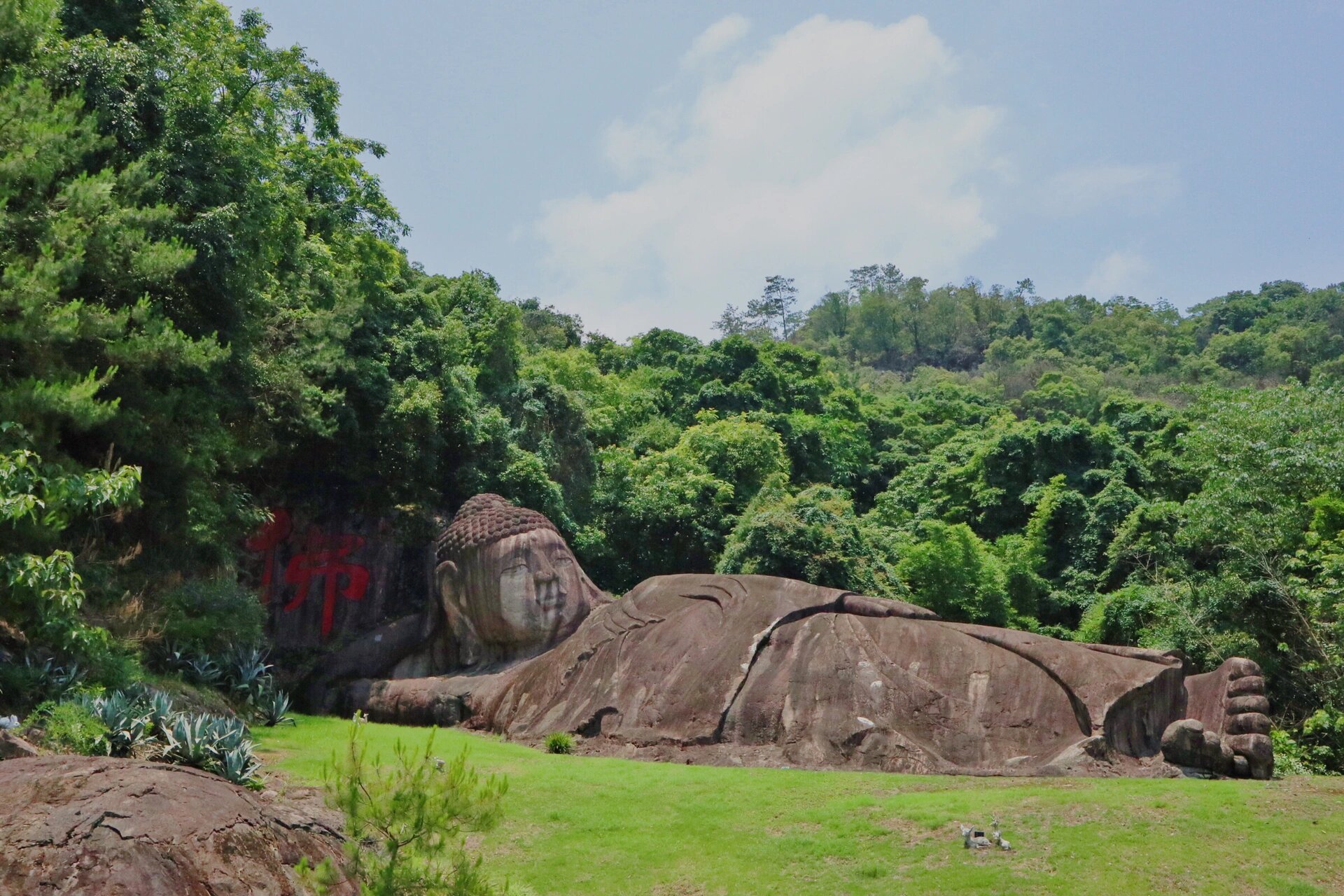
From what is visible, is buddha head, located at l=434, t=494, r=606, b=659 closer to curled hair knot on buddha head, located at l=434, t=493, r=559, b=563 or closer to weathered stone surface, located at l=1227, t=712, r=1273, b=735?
curled hair knot on buddha head, located at l=434, t=493, r=559, b=563

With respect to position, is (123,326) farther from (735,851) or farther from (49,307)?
(735,851)

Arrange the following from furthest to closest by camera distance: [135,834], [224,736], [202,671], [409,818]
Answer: [202,671]
[224,736]
[135,834]
[409,818]

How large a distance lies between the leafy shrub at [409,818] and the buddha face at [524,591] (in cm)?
1137

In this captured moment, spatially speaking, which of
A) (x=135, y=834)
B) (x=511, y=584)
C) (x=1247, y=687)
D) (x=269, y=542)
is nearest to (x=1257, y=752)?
(x=1247, y=687)

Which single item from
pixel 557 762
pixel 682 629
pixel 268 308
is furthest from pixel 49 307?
pixel 682 629

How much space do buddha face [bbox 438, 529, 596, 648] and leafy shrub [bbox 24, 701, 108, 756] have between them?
764cm

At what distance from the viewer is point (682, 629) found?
599 inches

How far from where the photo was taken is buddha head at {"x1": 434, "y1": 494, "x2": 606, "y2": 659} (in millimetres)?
17516

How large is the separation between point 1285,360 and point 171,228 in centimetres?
4904

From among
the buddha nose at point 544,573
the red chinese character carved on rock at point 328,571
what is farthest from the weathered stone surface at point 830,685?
the red chinese character carved on rock at point 328,571

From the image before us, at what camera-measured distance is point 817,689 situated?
44.5 feet

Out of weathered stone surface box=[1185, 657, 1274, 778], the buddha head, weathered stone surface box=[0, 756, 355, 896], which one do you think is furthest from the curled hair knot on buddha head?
weathered stone surface box=[0, 756, 355, 896]

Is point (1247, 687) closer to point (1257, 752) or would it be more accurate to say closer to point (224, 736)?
point (1257, 752)

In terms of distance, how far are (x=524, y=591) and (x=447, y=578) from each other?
158 cm
